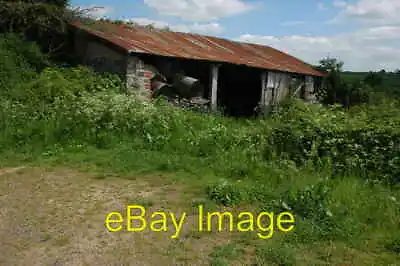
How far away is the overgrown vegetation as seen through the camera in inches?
169

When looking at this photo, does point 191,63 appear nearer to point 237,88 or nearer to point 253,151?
point 237,88

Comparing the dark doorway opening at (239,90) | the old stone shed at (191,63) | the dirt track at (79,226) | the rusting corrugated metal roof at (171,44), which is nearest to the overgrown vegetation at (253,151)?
the dirt track at (79,226)

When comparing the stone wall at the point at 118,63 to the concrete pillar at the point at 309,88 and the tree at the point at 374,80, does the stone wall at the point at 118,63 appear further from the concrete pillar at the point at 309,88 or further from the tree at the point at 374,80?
the tree at the point at 374,80

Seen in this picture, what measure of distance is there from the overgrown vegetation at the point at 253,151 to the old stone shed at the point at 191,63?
6.31ft

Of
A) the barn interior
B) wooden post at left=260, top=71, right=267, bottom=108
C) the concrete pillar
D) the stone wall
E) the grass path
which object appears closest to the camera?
the grass path

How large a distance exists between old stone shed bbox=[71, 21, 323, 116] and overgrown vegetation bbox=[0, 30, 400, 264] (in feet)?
6.31

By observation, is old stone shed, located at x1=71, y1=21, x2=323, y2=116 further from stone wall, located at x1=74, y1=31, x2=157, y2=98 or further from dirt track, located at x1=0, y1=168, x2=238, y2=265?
dirt track, located at x1=0, y1=168, x2=238, y2=265

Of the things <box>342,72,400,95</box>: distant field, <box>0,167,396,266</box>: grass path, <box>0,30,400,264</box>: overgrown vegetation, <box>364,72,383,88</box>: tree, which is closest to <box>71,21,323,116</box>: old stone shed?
<box>0,30,400,264</box>: overgrown vegetation

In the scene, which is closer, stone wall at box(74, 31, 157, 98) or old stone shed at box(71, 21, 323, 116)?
stone wall at box(74, 31, 157, 98)

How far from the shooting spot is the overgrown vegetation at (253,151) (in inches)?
169

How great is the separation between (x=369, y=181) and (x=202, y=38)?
508 inches

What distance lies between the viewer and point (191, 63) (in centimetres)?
1441

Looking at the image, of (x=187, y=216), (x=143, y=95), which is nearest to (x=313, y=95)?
(x=143, y=95)

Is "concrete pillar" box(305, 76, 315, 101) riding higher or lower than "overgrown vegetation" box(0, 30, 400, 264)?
higher
